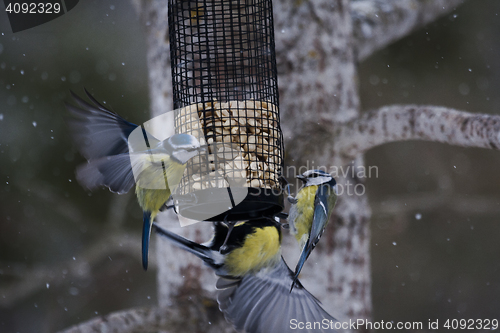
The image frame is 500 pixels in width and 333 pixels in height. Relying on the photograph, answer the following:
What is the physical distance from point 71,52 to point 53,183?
1562 mm

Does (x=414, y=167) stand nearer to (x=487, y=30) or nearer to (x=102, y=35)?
(x=487, y=30)

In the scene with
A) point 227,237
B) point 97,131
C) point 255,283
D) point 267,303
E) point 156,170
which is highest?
point 97,131

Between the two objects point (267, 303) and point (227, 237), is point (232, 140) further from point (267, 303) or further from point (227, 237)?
point (267, 303)

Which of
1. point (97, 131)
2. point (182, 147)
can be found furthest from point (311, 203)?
point (97, 131)

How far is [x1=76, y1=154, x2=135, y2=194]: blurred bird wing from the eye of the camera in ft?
7.58

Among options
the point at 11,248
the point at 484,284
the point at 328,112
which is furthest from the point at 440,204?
the point at 11,248

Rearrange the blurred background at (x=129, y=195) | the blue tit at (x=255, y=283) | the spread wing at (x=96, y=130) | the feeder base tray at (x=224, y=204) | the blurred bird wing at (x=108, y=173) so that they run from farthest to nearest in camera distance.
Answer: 1. the blurred background at (x=129, y=195)
2. the blue tit at (x=255, y=283)
3. the spread wing at (x=96, y=130)
4. the feeder base tray at (x=224, y=204)
5. the blurred bird wing at (x=108, y=173)

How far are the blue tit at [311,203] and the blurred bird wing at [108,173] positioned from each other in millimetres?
972

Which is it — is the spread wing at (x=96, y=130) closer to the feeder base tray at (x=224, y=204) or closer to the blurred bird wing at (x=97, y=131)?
the blurred bird wing at (x=97, y=131)

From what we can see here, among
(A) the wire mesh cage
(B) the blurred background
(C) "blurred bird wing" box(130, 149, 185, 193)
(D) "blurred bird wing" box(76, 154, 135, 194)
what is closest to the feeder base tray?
(A) the wire mesh cage

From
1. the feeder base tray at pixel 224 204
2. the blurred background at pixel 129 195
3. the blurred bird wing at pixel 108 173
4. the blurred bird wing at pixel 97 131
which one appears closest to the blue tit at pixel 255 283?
the feeder base tray at pixel 224 204

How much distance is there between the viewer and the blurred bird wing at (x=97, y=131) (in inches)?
99.5

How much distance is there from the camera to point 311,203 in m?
Result: 2.93

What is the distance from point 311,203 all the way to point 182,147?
2.89 feet
